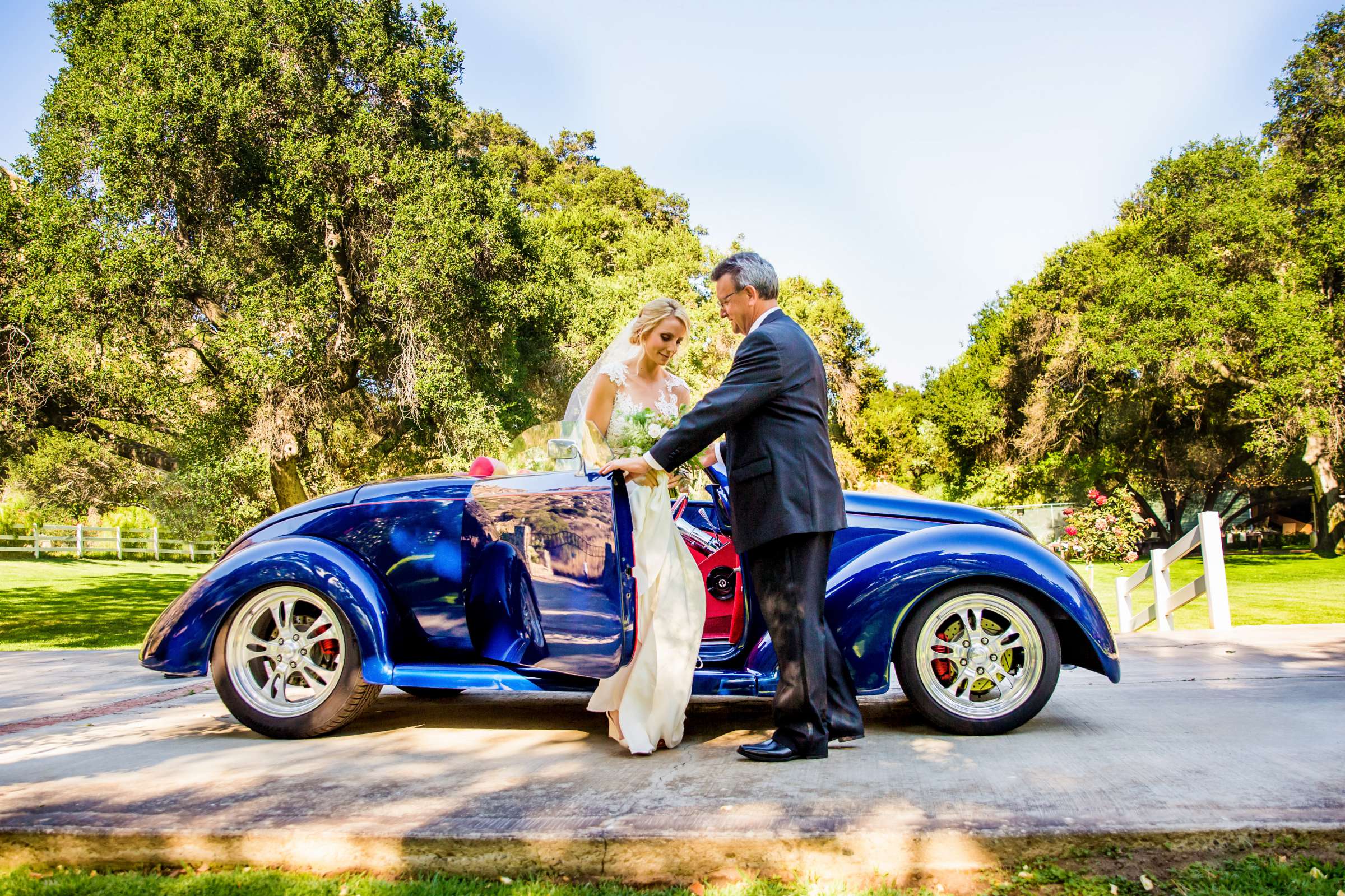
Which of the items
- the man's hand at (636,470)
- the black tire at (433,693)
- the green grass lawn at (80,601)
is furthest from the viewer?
the green grass lawn at (80,601)

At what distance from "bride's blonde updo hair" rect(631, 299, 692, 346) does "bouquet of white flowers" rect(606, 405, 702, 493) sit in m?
0.42

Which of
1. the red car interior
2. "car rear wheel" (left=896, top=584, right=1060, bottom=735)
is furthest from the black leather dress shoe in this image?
the red car interior

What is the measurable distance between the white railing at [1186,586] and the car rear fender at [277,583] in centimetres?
677

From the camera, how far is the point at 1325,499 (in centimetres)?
2641

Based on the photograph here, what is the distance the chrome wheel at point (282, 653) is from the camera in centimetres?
403

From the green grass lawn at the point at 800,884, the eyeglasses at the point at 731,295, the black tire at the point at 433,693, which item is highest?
the eyeglasses at the point at 731,295

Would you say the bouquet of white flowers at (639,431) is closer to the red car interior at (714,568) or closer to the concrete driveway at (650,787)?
the red car interior at (714,568)

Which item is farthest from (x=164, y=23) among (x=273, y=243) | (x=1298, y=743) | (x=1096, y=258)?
(x=1096, y=258)

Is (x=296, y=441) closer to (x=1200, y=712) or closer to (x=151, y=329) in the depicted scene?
(x=151, y=329)

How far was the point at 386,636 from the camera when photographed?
3971mm

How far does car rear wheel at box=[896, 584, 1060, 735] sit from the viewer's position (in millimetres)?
3803

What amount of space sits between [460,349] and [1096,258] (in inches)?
958

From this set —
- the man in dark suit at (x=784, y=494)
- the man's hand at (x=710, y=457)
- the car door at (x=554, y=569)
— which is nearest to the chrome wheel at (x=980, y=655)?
the man in dark suit at (x=784, y=494)

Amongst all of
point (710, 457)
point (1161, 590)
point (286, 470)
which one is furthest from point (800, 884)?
point (286, 470)
